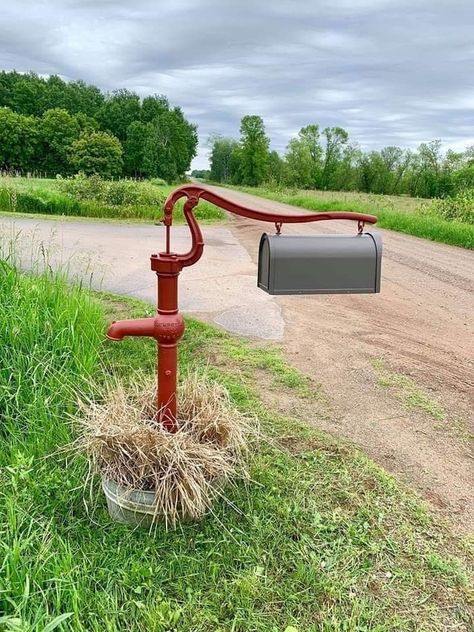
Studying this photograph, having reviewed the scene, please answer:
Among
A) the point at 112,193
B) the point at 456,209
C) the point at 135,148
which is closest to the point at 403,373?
the point at 456,209

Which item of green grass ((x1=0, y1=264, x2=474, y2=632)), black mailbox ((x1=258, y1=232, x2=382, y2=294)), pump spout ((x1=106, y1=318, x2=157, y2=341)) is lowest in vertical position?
green grass ((x1=0, y1=264, x2=474, y2=632))

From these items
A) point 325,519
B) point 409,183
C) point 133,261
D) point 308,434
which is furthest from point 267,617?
point 409,183

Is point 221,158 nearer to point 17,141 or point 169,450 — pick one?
point 17,141

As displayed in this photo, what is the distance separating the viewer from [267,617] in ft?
4.42

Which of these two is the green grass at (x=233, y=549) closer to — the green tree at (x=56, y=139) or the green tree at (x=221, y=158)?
the green tree at (x=56, y=139)

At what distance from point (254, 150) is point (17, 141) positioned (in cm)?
2022

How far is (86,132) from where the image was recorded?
44.0 metres

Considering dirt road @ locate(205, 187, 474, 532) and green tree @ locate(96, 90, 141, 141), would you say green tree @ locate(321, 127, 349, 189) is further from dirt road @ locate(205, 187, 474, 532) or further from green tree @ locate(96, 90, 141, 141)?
dirt road @ locate(205, 187, 474, 532)

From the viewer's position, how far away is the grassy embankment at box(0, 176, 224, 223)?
1232cm

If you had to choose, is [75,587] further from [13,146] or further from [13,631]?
[13,146]

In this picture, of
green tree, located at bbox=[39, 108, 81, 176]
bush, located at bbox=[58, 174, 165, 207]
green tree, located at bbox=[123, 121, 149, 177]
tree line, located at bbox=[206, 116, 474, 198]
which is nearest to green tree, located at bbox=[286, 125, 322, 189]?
tree line, located at bbox=[206, 116, 474, 198]

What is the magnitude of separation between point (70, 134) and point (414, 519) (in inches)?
1944

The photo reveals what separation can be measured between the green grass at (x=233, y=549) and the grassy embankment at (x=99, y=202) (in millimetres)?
10462

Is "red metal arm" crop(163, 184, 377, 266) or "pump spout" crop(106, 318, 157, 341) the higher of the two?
"red metal arm" crop(163, 184, 377, 266)
